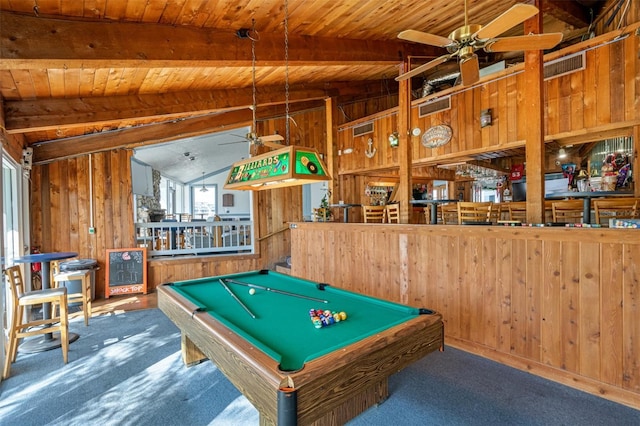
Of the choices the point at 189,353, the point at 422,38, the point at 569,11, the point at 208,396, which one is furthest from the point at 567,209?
the point at 189,353

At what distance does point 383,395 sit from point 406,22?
14.2 feet

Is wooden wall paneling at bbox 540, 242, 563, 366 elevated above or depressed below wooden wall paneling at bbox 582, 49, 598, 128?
below

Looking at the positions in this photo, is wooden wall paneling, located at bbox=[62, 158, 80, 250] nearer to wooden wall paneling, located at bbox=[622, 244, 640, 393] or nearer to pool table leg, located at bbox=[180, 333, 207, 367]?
pool table leg, located at bbox=[180, 333, 207, 367]

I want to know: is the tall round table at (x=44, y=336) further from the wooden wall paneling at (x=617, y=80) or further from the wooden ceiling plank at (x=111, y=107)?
the wooden wall paneling at (x=617, y=80)

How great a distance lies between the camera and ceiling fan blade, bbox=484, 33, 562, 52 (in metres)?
2.40

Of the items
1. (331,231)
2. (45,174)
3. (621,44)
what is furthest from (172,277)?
(621,44)

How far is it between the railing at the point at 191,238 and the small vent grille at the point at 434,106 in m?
4.08

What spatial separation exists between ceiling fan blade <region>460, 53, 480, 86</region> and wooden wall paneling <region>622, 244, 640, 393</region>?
5.93 ft

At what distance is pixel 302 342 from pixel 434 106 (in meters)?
4.97

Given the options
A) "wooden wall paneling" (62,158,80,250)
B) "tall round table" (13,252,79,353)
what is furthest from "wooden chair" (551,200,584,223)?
"wooden wall paneling" (62,158,80,250)

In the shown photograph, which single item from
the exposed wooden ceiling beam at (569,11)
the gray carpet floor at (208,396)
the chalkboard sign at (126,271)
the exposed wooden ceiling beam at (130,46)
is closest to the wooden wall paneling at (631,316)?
the gray carpet floor at (208,396)

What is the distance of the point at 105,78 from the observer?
12.2 feet

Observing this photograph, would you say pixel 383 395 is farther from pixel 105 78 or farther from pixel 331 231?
pixel 105 78

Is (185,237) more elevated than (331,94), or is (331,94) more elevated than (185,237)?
(331,94)
